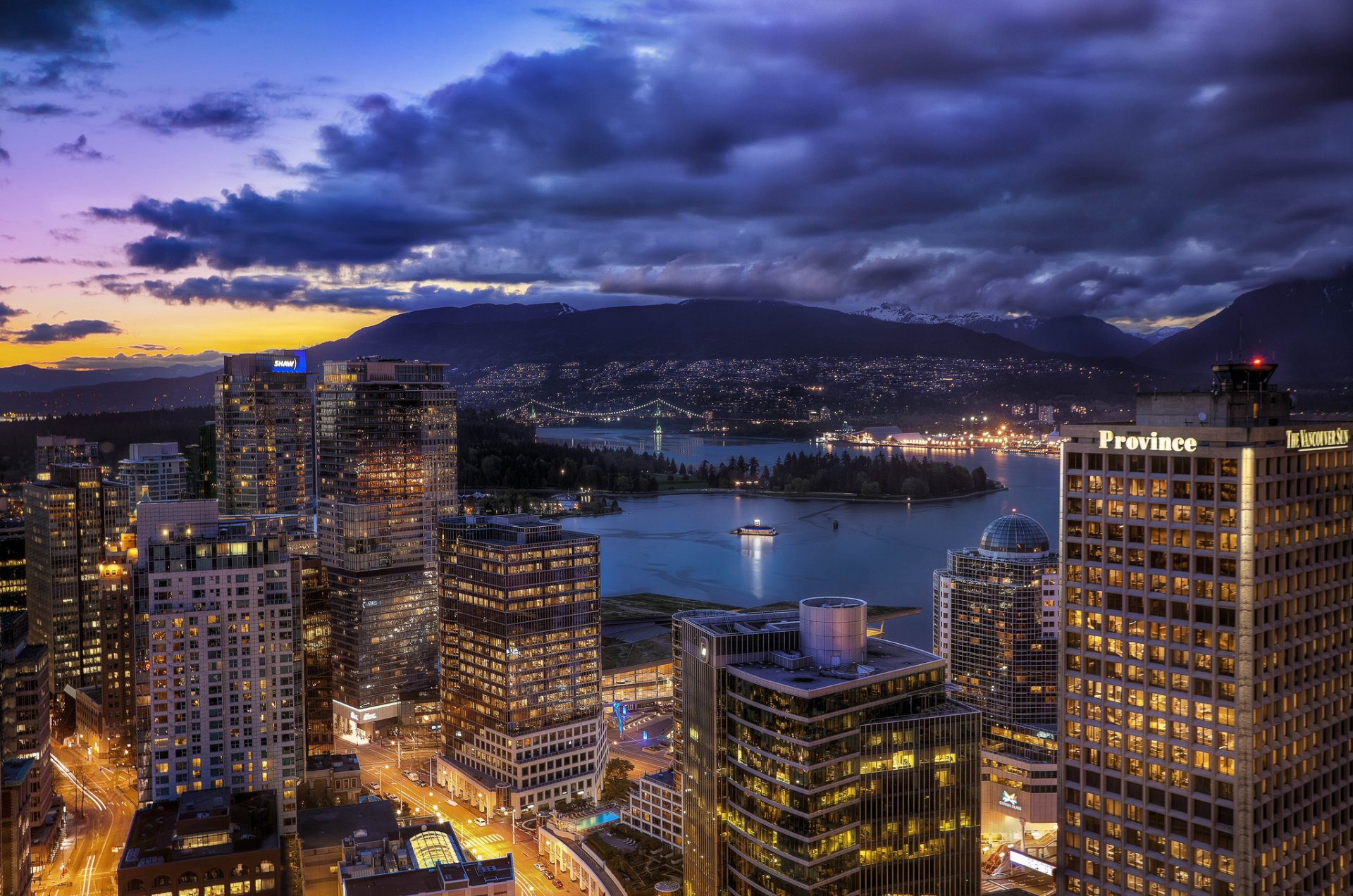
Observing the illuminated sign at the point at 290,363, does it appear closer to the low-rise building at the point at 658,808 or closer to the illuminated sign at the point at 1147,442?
the low-rise building at the point at 658,808

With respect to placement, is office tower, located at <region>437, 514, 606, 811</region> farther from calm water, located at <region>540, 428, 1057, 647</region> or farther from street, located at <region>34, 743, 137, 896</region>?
calm water, located at <region>540, 428, 1057, 647</region>

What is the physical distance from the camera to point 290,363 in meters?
68.2

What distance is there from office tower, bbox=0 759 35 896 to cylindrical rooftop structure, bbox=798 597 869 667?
21811 mm

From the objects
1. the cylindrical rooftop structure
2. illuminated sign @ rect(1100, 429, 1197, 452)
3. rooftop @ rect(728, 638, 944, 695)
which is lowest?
rooftop @ rect(728, 638, 944, 695)

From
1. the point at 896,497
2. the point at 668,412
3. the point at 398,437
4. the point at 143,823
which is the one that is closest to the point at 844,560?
the point at 896,497

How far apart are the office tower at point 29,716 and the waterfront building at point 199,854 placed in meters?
5.82

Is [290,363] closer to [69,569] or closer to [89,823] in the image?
[69,569]

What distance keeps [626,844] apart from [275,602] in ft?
43.3

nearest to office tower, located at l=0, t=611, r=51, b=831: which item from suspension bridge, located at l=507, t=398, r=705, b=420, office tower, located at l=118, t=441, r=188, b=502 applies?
office tower, located at l=118, t=441, r=188, b=502

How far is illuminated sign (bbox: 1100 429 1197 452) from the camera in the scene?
17844 millimetres

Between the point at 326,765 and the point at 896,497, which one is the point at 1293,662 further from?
the point at 896,497

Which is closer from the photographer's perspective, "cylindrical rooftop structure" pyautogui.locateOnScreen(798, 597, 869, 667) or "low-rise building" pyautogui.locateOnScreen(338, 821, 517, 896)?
"low-rise building" pyautogui.locateOnScreen(338, 821, 517, 896)

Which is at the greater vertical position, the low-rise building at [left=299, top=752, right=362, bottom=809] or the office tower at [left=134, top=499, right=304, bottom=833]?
the office tower at [left=134, top=499, right=304, bottom=833]

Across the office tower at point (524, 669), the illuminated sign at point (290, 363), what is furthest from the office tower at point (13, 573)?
the office tower at point (524, 669)
